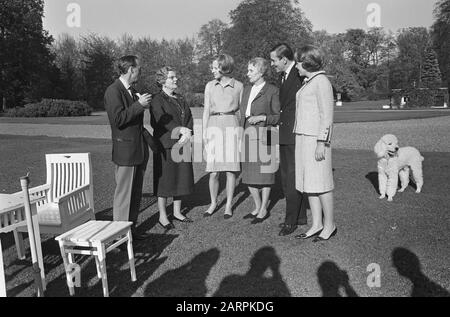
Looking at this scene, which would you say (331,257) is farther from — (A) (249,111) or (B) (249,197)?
(B) (249,197)

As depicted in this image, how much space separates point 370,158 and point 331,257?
8.36 meters

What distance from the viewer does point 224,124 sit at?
6359mm

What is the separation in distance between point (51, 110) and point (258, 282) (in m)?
43.1

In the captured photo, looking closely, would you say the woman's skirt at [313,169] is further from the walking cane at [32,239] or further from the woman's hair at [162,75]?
the walking cane at [32,239]

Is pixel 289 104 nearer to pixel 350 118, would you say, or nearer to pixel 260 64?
pixel 260 64

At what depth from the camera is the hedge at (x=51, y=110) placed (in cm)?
4225

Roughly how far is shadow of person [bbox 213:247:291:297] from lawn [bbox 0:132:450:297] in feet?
0.03

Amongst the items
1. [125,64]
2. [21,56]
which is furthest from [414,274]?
[21,56]

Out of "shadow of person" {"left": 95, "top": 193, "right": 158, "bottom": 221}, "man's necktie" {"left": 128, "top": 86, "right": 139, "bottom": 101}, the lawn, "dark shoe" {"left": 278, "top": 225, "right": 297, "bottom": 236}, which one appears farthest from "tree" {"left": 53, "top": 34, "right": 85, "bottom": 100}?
"dark shoe" {"left": 278, "top": 225, "right": 297, "bottom": 236}

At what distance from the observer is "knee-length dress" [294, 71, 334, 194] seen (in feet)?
16.6

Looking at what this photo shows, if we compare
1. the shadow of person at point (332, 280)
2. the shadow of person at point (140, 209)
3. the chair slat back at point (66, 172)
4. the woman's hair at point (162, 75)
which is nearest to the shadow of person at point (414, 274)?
the shadow of person at point (332, 280)

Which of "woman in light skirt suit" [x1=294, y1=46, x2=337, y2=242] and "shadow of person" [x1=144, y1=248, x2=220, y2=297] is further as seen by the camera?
"woman in light skirt suit" [x1=294, y1=46, x2=337, y2=242]

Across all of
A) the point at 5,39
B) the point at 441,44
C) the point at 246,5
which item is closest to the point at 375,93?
the point at 441,44

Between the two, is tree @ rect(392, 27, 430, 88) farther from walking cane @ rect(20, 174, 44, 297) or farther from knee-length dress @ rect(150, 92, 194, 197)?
walking cane @ rect(20, 174, 44, 297)
